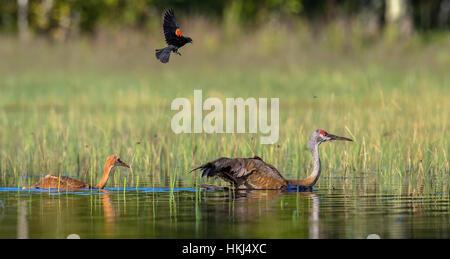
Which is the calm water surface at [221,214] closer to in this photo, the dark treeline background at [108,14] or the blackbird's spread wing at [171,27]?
the blackbird's spread wing at [171,27]

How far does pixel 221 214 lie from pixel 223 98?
1132 cm

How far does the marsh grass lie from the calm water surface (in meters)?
0.48

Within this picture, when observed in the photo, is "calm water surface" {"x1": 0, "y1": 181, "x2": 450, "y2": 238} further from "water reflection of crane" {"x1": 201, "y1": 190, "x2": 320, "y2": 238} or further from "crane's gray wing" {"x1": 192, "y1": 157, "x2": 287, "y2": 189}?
"crane's gray wing" {"x1": 192, "y1": 157, "x2": 287, "y2": 189}

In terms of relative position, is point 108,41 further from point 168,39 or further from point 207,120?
point 168,39

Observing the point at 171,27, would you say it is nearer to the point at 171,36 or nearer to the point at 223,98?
the point at 171,36

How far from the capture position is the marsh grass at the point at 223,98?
42.7 ft

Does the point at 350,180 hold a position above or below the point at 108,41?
below

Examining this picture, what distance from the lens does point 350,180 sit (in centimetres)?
1211

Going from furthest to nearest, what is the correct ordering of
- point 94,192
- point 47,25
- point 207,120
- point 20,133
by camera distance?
point 47,25
point 207,120
point 20,133
point 94,192

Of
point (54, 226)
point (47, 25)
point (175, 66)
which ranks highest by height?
point (47, 25)

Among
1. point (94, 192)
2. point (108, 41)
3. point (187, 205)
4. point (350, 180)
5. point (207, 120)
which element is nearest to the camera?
point (187, 205)

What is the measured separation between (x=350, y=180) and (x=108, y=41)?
17.9 metres

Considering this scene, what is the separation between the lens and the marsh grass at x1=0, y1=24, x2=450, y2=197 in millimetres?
13023

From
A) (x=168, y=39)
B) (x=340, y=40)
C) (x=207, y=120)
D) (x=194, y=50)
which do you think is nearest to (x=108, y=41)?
(x=194, y=50)
